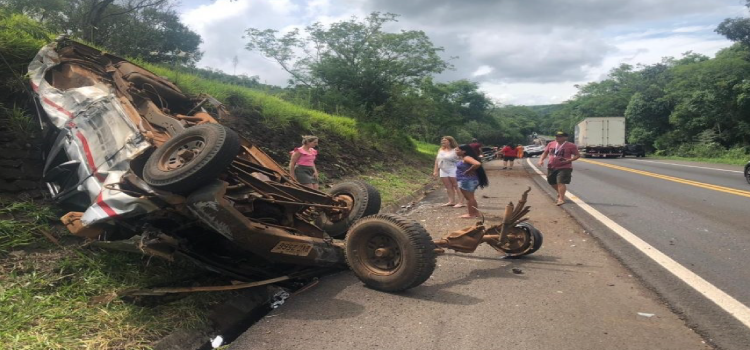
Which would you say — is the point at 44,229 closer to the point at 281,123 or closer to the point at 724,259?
the point at 724,259

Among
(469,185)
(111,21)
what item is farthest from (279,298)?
(111,21)

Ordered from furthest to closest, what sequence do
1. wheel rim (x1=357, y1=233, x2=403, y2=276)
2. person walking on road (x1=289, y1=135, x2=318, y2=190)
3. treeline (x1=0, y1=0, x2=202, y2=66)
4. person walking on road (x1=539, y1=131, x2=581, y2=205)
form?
treeline (x1=0, y1=0, x2=202, y2=66), person walking on road (x1=539, y1=131, x2=581, y2=205), person walking on road (x1=289, y1=135, x2=318, y2=190), wheel rim (x1=357, y1=233, x2=403, y2=276)

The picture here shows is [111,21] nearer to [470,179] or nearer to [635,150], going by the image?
[470,179]

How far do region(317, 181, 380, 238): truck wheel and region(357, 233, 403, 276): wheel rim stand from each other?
1.21 m

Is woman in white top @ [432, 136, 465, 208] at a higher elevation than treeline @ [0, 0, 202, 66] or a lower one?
lower

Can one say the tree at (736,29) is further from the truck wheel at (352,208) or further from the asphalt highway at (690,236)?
the truck wheel at (352,208)

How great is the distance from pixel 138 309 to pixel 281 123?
31.3 ft

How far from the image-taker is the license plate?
4.31 meters

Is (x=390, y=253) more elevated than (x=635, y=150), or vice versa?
(x=390, y=253)

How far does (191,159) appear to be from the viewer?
166 inches

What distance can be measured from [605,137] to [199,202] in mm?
42125

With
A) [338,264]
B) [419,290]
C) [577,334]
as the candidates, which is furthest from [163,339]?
[577,334]

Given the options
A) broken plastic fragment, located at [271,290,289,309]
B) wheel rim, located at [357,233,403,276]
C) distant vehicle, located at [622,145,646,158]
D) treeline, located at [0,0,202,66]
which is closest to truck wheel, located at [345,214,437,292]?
wheel rim, located at [357,233,403,276]

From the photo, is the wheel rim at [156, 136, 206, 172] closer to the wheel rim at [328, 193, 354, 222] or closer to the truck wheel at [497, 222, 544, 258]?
the wheel rim at [328, 193, 354, 222]
